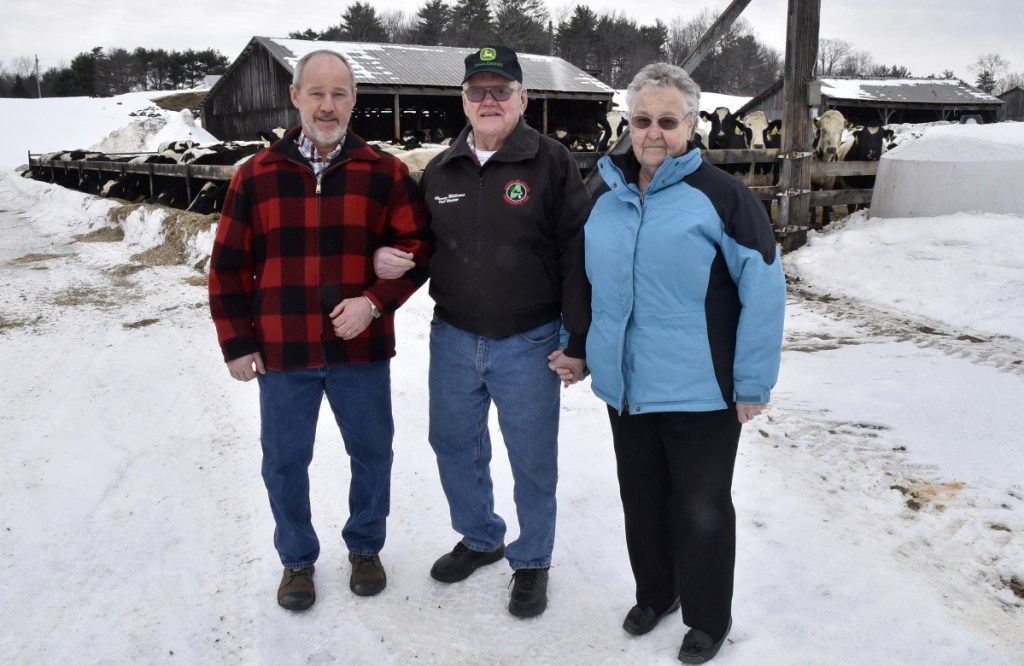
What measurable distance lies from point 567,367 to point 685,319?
0.51 metres

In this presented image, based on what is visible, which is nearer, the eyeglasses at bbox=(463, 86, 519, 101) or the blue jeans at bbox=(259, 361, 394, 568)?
the eyeglasses at bbox=(463, 86, 519, 101)

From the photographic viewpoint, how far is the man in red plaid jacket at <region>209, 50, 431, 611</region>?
2.61 meters

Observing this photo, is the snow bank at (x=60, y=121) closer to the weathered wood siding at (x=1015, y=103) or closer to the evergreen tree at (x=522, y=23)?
the evergreen tree at (x=522, y=23)

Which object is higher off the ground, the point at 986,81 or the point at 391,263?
the point at 986,81

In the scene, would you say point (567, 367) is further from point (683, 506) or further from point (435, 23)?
point (435, 23)

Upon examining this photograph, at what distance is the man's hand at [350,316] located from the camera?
8.53 ft

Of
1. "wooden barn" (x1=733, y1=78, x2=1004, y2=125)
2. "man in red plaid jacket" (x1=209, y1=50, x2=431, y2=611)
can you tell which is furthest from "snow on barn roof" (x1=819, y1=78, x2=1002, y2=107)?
"man in red plaid jacket" (x1=209, y1=50, x2=431, y2=611)

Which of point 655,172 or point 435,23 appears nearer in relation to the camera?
point 655,172

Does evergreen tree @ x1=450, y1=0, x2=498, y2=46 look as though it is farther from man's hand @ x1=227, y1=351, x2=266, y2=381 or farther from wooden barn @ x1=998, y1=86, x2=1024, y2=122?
man's hand @ x1=227, y1=351, x2=266, y2=381

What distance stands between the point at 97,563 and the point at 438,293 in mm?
1705

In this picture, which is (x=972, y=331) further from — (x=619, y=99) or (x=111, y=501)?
(x=619, y=99)

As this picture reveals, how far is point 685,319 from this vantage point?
7.43ft

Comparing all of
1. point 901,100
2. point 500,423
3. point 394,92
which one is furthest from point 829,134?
point 901,100

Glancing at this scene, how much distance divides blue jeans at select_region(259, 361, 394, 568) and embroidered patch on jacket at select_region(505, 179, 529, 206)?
0.78 metres
